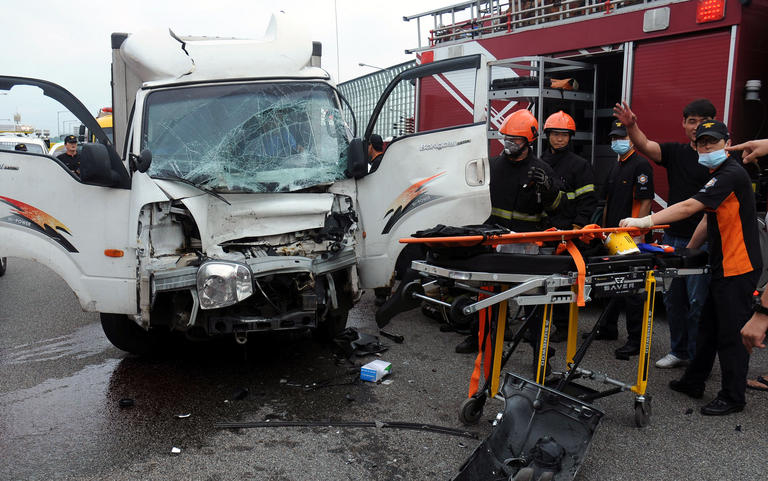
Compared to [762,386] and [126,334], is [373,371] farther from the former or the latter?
[762,386]

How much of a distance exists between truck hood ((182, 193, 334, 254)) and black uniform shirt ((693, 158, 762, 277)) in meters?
2.64

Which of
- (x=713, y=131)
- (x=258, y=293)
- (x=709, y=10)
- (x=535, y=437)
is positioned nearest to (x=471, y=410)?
(x=535, y=437)

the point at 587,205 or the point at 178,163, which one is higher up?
the point at 178,163

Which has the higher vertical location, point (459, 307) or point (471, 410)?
point (459, 307)

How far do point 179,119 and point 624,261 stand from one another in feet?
11.1

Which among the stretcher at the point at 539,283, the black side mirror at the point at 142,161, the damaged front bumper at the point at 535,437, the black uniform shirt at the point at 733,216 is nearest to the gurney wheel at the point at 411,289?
the stretcher at the point at 539,283

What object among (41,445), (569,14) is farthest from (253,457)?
(569,14)

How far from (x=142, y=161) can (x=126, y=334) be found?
1.51 m

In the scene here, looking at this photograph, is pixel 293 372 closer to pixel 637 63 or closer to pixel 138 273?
pixel 138 273

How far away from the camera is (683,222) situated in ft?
16.0

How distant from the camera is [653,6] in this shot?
607 centimetres

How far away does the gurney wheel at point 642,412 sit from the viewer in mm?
3797

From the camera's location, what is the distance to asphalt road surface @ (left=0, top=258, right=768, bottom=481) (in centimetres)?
341

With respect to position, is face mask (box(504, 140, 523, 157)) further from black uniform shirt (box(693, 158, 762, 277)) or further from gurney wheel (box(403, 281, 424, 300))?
gurney wheel (box(403, 281, 424, 300))
